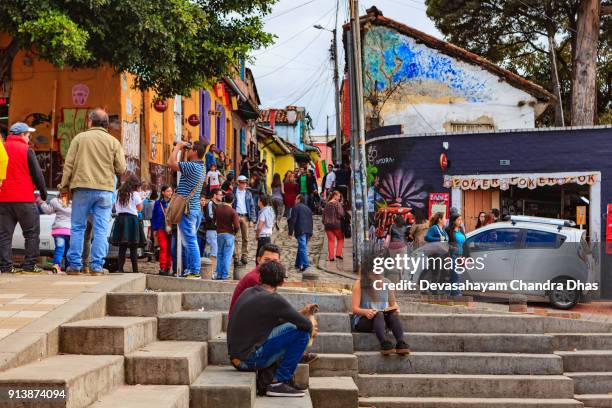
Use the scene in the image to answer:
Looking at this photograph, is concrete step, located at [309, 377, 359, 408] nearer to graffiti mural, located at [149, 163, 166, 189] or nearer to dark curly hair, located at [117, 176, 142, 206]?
dark curly hair, located at [117, 176, 142, 206]

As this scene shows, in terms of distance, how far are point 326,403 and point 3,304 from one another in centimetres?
322

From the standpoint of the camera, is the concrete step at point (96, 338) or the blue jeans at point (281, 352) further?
the blue jeans at point (281, 352)

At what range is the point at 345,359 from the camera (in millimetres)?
9000

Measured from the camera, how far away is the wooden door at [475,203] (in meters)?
22.5

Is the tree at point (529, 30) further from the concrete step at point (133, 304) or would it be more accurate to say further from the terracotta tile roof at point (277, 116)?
the terracotta tile roof at point (277, 116)

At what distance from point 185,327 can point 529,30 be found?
23039 mm

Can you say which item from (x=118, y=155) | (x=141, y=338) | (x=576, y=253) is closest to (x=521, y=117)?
(x=576, y=253)

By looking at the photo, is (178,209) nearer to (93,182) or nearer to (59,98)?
(93,182)

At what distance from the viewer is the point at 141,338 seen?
7148 mm

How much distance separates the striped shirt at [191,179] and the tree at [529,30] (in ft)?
53.1

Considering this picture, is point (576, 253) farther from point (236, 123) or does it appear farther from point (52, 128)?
point (236, 123)

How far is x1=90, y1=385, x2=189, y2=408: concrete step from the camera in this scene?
5.55 m

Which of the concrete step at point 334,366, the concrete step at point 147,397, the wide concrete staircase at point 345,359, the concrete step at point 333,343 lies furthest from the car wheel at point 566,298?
the concrete step at point 147,397

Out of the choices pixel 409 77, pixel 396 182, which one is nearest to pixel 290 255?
pixel 396 182
